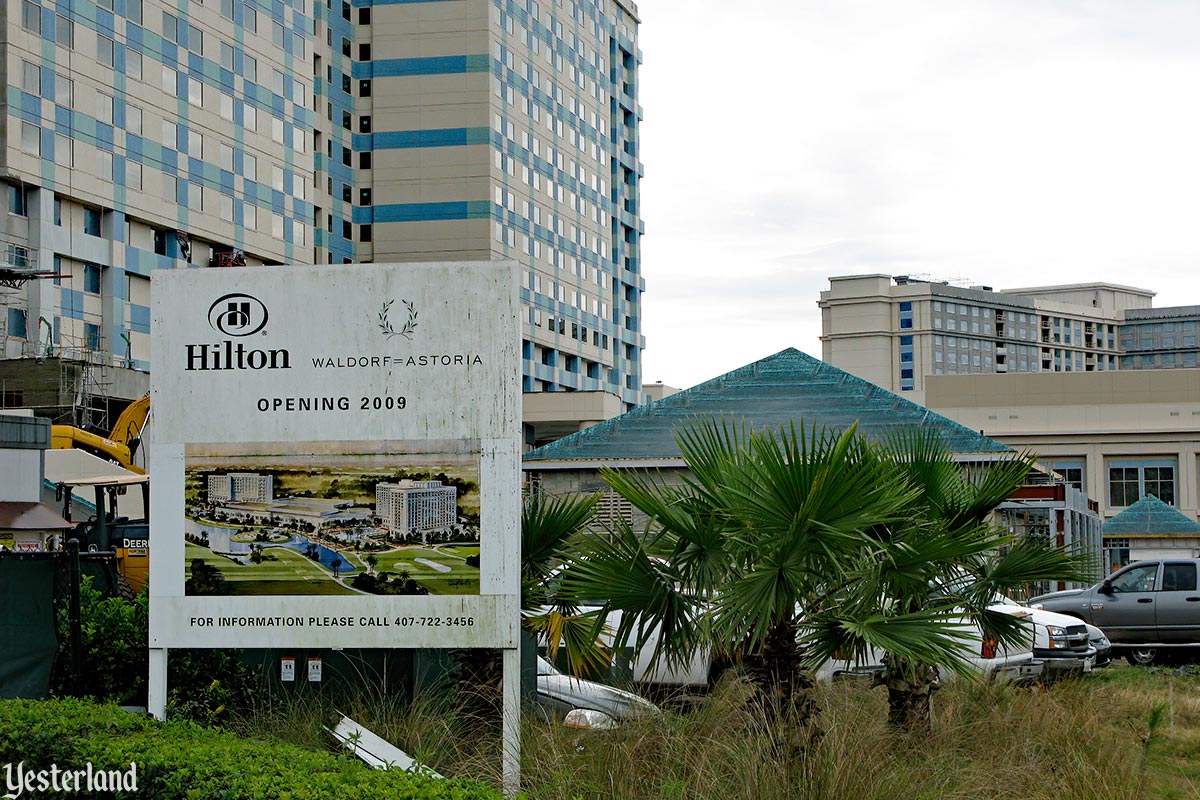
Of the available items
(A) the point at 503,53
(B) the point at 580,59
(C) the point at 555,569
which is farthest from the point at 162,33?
(C) the point at 555,569

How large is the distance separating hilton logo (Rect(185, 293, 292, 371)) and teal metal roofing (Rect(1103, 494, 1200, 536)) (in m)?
46.9

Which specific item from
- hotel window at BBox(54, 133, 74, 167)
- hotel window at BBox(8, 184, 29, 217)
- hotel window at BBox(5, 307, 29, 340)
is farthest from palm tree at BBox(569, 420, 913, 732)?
hotel window at BBox(54, 133, 74, 167)

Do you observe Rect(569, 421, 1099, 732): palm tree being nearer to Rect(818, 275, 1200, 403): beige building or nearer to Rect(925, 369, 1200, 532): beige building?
Rect(925, 369, 1200, 532): beige building

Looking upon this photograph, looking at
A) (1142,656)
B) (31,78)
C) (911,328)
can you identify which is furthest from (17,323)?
(911,328)

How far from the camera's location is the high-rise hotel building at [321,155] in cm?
5547

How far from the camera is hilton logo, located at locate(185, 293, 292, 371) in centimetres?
985

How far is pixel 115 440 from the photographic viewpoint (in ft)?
115

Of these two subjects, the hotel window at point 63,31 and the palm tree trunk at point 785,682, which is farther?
the hotel window at point 63,31

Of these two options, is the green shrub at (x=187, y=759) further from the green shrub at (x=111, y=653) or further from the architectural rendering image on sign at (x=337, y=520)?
the architectural rendering image on sign at (x=337, y=520)

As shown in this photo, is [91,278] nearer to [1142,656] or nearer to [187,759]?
[1142,656]

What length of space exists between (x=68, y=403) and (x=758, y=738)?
45.9 m

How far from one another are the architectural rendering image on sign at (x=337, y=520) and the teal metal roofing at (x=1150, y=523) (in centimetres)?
4647

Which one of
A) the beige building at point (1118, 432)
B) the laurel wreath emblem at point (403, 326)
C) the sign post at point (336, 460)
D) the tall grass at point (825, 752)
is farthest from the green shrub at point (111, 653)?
the beige building at point (1118, 432)

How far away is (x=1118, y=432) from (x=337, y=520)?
253ft
